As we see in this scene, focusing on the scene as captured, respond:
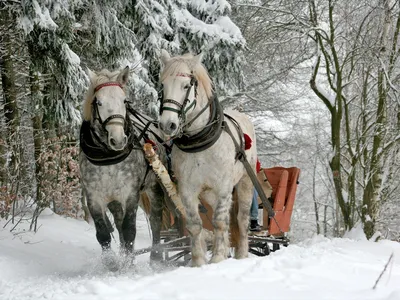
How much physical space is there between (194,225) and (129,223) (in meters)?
0.73

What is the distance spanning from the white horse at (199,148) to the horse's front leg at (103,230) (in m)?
0.81

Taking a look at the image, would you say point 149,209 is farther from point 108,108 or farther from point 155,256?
point 108,108

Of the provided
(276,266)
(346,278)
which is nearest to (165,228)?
(276,266)

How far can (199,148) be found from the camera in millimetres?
4621

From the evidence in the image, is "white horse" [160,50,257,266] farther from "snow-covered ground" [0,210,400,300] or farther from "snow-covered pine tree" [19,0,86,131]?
"snow-covered pine tree" [19,0,86,131]

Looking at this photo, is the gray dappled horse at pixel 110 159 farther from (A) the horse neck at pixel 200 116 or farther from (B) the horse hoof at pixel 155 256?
(B) the horse hoof at pixel 155 256

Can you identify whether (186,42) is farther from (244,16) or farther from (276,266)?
(276,266)

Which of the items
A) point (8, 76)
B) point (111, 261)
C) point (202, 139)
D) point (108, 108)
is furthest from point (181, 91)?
point (8, 76)

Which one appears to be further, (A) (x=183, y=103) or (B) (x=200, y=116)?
(B) (x=200, y=116)

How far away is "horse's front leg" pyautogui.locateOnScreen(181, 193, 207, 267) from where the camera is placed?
4.80 meters

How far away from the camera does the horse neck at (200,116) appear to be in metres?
4.64

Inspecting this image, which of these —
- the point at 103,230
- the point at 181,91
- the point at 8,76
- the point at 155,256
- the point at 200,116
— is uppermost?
the point at 8,76

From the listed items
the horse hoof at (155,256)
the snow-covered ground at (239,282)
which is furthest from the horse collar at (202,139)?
the horse hoof at (155,256)

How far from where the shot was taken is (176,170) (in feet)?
15.9
